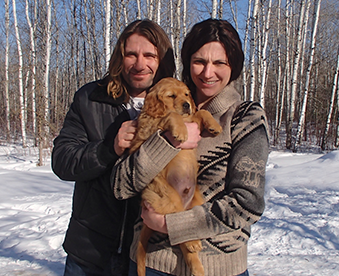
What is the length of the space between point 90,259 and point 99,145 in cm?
76

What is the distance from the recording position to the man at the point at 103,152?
183 cm

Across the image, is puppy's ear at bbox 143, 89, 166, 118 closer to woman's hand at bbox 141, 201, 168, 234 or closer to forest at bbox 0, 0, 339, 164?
woman's hand at bbox 141, 201, 168, 234

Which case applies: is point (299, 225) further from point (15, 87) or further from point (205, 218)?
point (15, 87)

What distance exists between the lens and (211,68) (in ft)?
5.55

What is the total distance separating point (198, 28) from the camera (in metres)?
1.77

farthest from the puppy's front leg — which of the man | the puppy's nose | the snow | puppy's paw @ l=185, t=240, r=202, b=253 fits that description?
the snow

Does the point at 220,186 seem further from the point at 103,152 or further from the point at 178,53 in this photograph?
the point at 178,53

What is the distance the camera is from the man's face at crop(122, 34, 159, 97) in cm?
198

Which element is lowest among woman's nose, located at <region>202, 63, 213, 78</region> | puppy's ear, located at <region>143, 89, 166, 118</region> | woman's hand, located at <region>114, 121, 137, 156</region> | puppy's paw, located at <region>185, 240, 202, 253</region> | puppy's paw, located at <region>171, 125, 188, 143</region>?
puppy's paw, located at <region>185, 240, 202, 253</region>

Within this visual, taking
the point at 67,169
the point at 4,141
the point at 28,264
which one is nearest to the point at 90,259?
the point at 67,169

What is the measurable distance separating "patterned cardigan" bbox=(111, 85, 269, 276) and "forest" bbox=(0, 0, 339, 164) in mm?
8366

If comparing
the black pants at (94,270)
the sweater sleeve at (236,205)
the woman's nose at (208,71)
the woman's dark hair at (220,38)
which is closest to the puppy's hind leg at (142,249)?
the sweater sleeve at (236,205)

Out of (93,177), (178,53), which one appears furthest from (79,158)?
(178,53)

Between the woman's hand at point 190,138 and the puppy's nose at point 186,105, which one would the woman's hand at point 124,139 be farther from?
the puppy's nose at point 186,105
